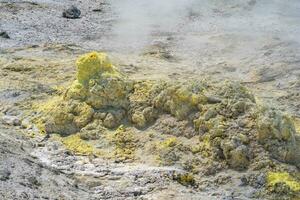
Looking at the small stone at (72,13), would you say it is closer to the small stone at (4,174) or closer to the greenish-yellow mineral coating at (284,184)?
the small stone at (4,174)

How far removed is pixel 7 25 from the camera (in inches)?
507

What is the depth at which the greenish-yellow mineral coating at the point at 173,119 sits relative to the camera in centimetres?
641

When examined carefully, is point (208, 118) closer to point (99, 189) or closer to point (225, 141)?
point (225, 141)

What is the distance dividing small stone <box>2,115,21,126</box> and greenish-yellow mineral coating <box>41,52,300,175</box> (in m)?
0.34

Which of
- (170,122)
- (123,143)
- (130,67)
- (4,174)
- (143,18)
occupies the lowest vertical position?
(143,18)

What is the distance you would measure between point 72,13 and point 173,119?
7955mm

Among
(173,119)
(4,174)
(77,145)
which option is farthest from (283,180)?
(4,174)

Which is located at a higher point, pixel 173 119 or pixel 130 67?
pixel 173 119

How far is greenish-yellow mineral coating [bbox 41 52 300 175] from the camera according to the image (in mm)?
6406

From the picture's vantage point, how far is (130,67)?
10.0 m

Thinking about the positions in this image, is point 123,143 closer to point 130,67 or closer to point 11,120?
point 11,120

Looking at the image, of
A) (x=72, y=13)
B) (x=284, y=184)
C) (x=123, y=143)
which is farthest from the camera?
(x=72, y=13)

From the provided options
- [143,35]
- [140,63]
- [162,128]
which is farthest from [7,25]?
[162,128]

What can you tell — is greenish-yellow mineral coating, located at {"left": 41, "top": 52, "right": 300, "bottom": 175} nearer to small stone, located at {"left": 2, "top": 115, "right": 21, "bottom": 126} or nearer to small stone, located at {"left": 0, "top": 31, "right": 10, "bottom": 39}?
small stone, located at {"left": 2, "top": 115, "right": 21, "bottom": 126}
